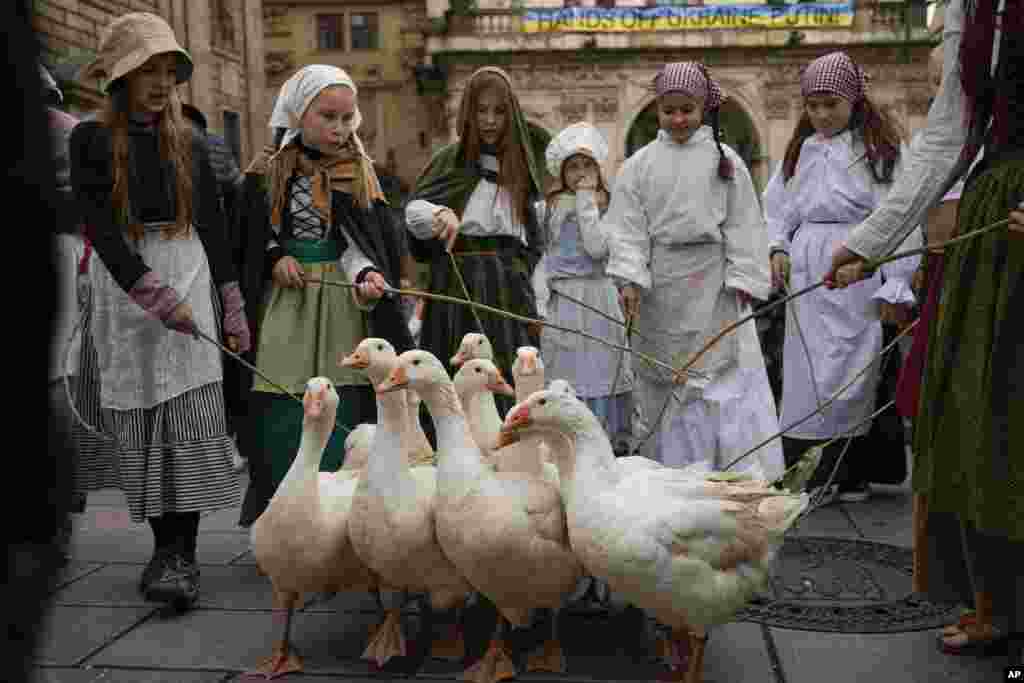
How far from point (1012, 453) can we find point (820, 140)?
3.41 metres

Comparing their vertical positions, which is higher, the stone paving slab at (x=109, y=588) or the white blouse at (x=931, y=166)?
the white blouse at (x=931, y=166)

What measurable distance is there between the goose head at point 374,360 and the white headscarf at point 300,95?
1238mm

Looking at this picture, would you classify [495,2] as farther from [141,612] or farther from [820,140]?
[141,612]

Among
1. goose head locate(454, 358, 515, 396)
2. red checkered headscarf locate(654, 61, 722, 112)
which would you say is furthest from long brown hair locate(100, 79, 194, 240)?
red checkered headscarf locate(654, 61, 722, 112)

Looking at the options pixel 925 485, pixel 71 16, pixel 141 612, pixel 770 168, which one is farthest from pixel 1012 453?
pixel 770 168

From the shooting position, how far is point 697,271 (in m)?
5.09

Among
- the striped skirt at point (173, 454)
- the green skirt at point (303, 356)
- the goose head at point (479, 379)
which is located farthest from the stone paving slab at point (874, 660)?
the striped skirt at point (173, 454)

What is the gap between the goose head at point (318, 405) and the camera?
11.6ft

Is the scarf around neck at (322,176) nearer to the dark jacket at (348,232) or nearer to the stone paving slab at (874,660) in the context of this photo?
the dark jacket at (348,232)

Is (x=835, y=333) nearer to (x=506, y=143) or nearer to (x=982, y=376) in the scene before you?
(x=506, y=143)

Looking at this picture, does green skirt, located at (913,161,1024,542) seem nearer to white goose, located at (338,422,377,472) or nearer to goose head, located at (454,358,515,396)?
goose head, located at (454,358,515,396)

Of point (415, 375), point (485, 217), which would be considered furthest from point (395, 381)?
point (485, 217)

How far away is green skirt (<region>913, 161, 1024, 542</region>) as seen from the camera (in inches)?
114

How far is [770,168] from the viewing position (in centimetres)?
2736
